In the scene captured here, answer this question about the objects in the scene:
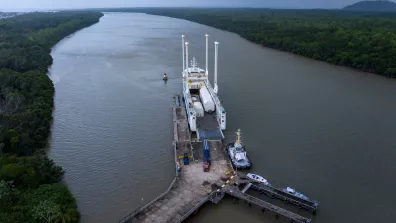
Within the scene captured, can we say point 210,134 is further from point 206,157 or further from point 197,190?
point 197,190

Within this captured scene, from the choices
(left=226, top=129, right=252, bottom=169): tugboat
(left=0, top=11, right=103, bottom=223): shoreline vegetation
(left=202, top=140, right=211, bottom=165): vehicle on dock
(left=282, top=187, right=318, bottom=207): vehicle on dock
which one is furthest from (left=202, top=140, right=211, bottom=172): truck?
(left=0, top=11, right=103, bottom=223): shoreline vegetation

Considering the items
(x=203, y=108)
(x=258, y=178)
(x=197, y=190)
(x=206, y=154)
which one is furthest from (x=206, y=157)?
(x=203, y=108)

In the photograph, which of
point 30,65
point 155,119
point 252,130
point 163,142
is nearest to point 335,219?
point 252,130

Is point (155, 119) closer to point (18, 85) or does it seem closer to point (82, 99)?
point (82, 99)

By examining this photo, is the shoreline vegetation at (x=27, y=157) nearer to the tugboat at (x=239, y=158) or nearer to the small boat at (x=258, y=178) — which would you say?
the tugboat at (x=239, y=158)

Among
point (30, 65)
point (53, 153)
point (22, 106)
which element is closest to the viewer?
point (53, 153)

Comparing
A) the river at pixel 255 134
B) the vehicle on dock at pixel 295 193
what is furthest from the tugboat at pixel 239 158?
the vehicle on dock at pixel 295 193
